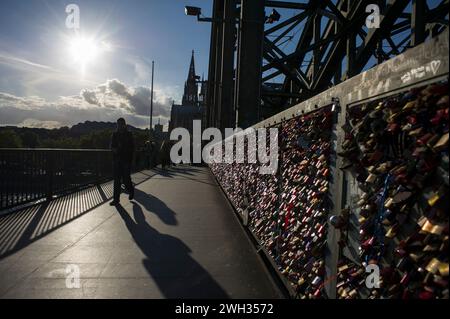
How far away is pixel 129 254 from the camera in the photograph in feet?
15.4

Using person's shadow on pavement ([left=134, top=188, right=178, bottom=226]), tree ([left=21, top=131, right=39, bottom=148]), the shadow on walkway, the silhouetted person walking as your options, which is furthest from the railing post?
tree ([left=21, top=131, right=39, bottom=148])

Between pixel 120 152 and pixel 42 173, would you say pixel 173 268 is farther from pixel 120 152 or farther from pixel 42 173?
pixel 42 173

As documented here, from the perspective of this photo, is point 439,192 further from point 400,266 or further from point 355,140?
point 355,140

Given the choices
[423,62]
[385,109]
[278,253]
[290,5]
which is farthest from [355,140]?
[290,5]

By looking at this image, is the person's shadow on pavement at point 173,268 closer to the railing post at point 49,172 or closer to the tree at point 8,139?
the railing post at point 49,172

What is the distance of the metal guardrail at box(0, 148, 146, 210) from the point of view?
7.39 metres

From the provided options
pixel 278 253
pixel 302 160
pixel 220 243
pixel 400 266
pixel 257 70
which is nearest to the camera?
pixel 400 266

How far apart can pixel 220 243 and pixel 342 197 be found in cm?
326

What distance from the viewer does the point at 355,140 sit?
2.17 metres

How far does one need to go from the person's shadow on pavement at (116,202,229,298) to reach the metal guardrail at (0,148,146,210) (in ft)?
9.89

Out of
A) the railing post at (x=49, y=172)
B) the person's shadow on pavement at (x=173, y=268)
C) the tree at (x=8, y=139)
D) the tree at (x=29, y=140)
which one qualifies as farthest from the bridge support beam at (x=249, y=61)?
the tree at (x=29, y=140)

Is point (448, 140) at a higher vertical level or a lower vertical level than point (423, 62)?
lower

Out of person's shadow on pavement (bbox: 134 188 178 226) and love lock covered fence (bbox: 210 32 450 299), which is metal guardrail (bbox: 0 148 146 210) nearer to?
person's shadow on pavement (bbox: 134 188 178 226)

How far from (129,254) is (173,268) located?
0.81 m
